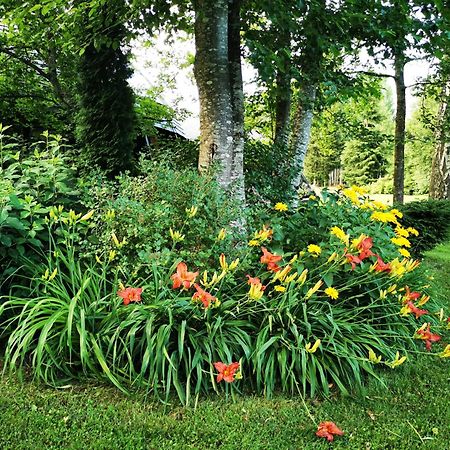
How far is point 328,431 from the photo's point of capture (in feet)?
6.23

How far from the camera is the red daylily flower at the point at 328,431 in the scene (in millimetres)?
1889

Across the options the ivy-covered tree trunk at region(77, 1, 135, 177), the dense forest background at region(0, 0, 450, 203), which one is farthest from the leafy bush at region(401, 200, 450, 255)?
the ivy-covered tree trunk at region(77, 1, 135, 177)

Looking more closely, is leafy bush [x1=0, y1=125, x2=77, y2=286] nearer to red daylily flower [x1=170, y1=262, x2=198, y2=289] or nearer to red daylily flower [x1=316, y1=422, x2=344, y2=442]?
red daylily flower [x1=170, y1=262, x2=198, y2=289]

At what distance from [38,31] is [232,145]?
2878 millimetres

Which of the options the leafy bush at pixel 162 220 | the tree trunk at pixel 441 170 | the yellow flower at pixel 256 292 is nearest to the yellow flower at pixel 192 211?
the leafy bush at pixel 162 220

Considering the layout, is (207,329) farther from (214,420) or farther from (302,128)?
(302,128)

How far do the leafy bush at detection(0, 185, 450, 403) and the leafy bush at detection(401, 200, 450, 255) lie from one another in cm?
329

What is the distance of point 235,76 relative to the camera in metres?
4.07

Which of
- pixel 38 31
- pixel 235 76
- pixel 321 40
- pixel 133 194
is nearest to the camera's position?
pixel 133 194

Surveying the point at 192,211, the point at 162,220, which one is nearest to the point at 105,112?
the point at 162,220

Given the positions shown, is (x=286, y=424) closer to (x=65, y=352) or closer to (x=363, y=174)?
(x=65, y=352)

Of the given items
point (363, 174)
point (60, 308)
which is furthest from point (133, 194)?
point (363, 174)

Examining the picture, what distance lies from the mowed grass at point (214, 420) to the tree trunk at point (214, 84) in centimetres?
192

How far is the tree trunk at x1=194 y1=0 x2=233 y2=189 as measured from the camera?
11.5ft
